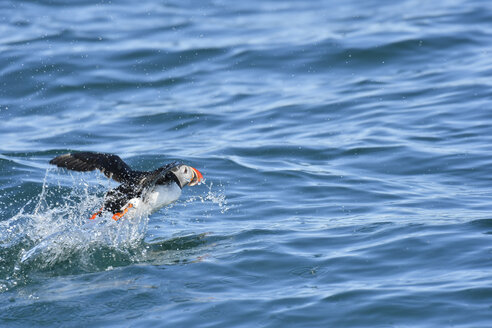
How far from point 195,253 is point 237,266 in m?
0.56

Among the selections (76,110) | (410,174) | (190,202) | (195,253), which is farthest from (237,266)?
(76,110)

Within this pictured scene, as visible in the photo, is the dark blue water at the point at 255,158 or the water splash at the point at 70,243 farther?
the water splash at the point at 70,243

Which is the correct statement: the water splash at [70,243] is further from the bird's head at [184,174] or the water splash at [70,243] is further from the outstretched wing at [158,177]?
the bird's head at [184,174]

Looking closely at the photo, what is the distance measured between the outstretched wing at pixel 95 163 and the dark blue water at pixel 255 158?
1.60 feet

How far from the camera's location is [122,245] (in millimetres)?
6789

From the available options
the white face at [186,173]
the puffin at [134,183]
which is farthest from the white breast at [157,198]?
the white face at [186,173]

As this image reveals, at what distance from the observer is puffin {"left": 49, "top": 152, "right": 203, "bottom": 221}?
22.5ft

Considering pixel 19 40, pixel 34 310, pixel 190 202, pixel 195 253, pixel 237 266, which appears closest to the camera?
pixel 34 310

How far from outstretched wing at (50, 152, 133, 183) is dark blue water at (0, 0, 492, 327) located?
49 cm

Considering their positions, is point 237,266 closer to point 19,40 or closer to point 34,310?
point 34,310

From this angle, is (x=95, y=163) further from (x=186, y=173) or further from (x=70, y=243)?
(x=186, y=173)

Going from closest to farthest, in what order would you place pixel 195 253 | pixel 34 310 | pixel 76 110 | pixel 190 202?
pixel 34 310
pixel 195 253
pixel 190 202
pixel 76 110

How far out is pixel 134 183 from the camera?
23.3 feet

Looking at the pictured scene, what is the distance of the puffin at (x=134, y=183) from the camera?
270 inches
